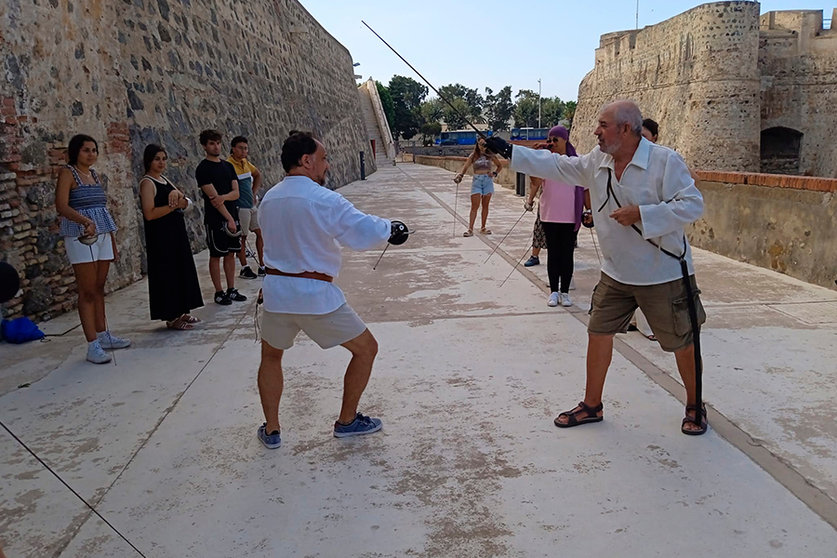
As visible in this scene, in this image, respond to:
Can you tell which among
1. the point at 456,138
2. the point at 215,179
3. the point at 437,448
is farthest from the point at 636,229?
the point at 456,138

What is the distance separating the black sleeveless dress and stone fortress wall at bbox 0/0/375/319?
1.11 m

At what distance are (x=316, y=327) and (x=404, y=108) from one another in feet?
263

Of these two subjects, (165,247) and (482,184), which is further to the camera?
(482,184)

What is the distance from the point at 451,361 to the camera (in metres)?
4.37

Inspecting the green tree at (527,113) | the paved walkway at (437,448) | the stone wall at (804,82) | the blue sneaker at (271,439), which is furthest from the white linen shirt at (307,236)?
the green tree at (527,113)

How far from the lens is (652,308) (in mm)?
3164

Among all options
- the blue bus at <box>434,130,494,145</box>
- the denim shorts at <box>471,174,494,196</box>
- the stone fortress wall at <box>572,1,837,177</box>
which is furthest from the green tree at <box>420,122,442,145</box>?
the denim shorts at <box>471,174,494,196</box>

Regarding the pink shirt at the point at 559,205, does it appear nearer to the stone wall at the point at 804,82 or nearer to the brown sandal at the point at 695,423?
the brown sandal at the point at 695,423

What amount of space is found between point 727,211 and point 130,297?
669cm

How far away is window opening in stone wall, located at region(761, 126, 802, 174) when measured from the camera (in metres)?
27.1

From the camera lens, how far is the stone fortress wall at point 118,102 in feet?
17.2

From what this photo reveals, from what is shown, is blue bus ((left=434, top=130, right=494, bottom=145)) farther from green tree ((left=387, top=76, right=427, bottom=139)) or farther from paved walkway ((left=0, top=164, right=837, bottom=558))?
paved walkway ((left=0, top=164, right=837, bottom=558))

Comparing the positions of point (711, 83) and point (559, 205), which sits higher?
point (711, 83)

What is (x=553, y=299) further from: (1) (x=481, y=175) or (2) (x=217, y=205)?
(1) (x=481, y=175)
